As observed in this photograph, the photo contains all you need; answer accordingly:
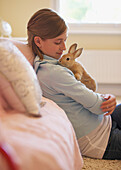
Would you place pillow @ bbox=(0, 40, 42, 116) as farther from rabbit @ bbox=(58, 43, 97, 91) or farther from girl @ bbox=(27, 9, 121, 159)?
rabbit @ bbox=(58, 43, 97, 91)

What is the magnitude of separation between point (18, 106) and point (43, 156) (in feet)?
0.93

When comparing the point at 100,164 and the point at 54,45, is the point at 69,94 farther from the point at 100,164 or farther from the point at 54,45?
the point at 100,164

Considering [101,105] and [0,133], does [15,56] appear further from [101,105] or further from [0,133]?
[101,105]

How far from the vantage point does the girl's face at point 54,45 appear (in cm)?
127

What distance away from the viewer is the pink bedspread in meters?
0.60

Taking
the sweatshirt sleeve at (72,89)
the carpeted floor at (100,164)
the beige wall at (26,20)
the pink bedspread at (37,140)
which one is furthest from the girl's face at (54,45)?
the beige wall at (26,20)

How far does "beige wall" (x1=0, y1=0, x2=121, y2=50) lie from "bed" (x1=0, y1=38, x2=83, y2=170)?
245 centimetres

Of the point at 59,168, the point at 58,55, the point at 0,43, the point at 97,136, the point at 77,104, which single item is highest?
the point at 0,43

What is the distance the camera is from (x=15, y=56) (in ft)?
2.93

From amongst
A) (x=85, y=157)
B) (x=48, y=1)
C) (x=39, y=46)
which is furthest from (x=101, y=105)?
(x=48, y=1)

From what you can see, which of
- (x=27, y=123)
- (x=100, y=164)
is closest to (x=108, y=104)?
(x=100, y=164)

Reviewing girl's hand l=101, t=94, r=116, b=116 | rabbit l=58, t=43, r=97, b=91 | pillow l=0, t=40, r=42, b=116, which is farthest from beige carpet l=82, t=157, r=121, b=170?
pillow l=0, t=40, r=42, b=116

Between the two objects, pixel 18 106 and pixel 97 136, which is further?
pixel 97 136

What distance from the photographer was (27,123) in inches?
30.0
